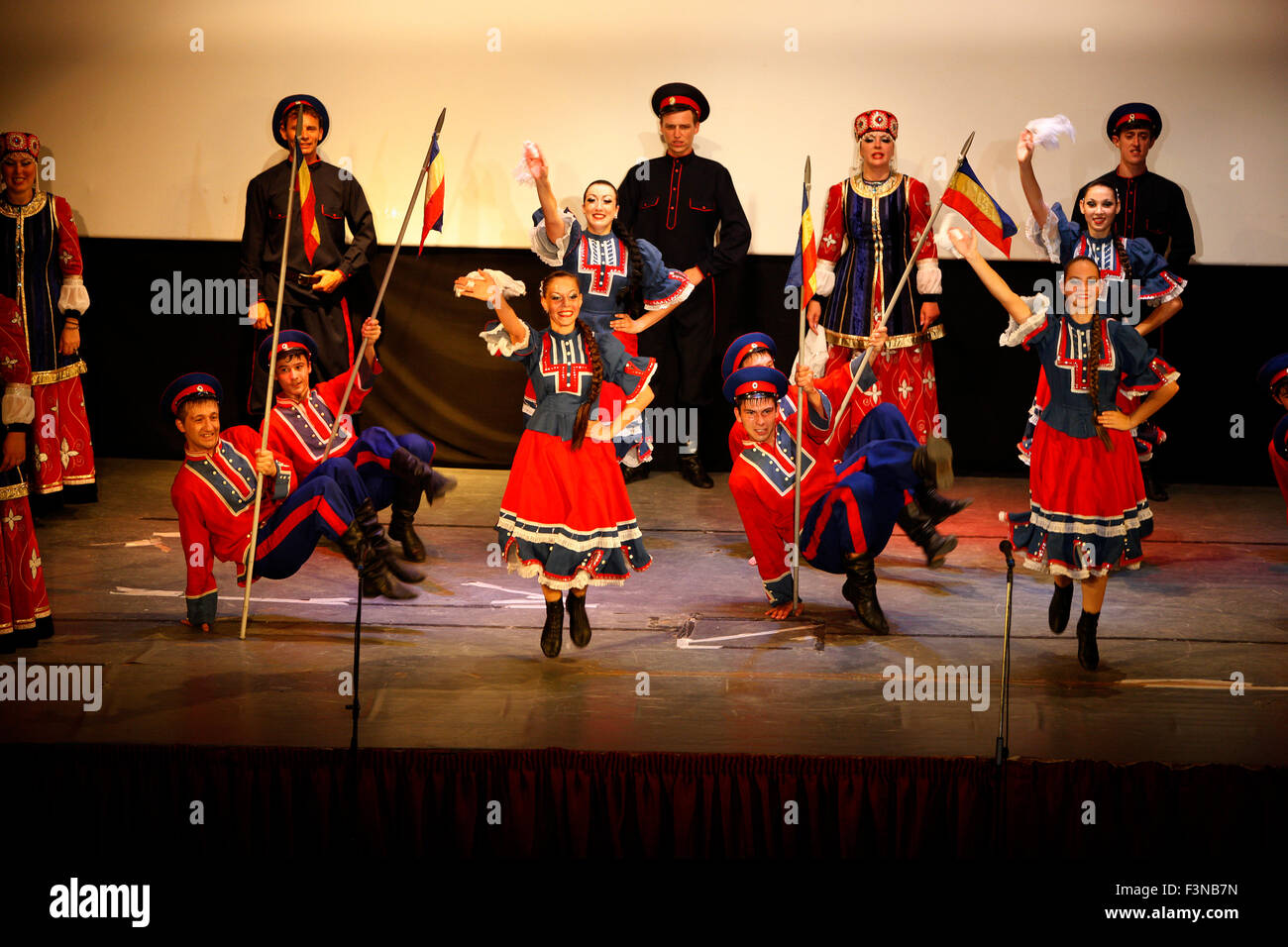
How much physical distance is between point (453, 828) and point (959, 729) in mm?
1427

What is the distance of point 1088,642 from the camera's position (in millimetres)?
4578

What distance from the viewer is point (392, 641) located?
481cm

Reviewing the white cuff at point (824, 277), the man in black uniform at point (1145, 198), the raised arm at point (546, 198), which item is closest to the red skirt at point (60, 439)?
the raised arm at point (546, 198)

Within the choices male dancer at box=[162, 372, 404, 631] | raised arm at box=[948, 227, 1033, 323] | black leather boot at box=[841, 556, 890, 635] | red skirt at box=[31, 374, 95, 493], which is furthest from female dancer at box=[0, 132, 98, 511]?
raised arm at box=[948, 227, 1033, 323]

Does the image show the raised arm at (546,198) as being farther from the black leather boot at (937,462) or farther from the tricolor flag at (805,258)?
the black leather boot at (937,462)

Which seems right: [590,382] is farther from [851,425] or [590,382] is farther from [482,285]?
[851,425]

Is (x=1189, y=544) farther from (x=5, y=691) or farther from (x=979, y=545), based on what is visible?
(x=5, y=691)

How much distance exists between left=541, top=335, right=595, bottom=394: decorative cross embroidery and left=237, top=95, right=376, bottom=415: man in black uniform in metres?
2.46

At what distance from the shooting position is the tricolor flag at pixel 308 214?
22.4 feet

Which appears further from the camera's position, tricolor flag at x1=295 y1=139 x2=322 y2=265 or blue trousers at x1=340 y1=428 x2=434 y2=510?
tricolor flag at x1=295 y1=139 x2=322 y2=265

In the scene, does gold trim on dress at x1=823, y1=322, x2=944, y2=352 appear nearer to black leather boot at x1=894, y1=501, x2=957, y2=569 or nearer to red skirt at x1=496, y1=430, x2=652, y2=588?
black leather boot at x1=894, y1=501, x2=957, y2=569

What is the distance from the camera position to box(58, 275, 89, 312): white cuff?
6.59 m
